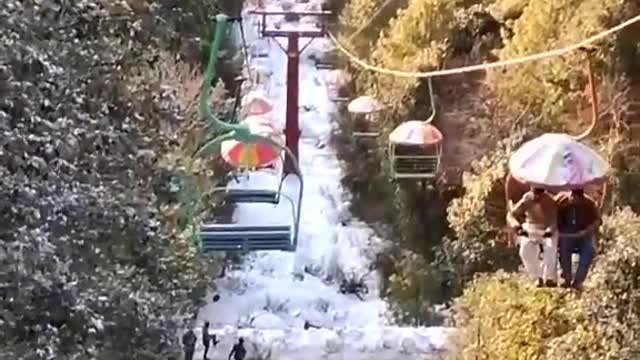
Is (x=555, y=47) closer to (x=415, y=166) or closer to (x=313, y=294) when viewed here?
(x=415, y=166)

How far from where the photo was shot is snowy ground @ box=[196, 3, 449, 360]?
29.3 ft

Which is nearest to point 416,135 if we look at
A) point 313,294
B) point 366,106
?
point 366,106

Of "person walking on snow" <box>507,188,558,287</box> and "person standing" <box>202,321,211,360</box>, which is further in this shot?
"person standing" <box>202,321,211,360</box>

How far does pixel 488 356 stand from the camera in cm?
611

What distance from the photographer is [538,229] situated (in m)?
5.11

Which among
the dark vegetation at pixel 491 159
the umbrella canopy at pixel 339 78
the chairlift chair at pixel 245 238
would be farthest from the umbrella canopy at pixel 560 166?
the umbrella canopy at pixel 339 78

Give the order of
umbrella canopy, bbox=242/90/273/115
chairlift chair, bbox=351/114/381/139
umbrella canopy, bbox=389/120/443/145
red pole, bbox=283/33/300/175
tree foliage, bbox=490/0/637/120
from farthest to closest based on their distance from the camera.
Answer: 1. red pole, bbox=283/33/300/175
2. chairlift chair, bbox=351/114/381/139
3. umbrella canopy, bbox=242/90/273/115
4. umbrella canopy, bbox=389/120/443/145
5. tree foliage, bbox=490/0/637/120

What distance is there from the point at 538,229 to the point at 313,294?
22.8 ft

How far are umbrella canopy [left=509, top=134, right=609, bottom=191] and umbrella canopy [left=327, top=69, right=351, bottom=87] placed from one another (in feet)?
31.9

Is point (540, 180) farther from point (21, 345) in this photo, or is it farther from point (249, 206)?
point (249, 206)

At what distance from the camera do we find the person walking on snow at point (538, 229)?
5.09 meters

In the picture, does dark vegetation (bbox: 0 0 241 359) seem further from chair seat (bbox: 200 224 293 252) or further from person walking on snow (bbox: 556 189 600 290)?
person walking on snow (bbox: 556 189 600 290)

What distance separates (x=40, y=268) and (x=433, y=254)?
5.43 metres

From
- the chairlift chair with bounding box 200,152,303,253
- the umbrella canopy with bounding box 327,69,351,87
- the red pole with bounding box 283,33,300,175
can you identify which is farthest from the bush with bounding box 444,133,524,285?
the umbrella canopy with bounding box 327,69,351,87
